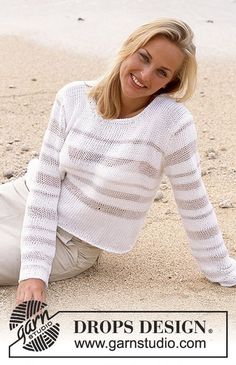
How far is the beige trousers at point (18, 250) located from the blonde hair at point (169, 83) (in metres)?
0.57

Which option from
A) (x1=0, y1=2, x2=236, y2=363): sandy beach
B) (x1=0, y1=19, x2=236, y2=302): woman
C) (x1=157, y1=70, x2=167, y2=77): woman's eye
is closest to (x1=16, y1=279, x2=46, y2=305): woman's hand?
(x1=0, y1=19, x2=236, y2=302): woman

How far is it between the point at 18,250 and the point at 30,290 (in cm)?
26

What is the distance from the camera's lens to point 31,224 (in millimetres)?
3508

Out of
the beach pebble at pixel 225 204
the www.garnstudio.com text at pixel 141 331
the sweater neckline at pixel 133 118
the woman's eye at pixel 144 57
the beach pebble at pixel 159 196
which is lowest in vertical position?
the www.garnstudio.com text at pixel 141 331

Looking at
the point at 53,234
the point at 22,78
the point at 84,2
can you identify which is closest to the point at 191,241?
the point at 53,234

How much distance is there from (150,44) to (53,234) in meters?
0.87

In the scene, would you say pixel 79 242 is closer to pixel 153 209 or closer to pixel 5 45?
pixel 153 209

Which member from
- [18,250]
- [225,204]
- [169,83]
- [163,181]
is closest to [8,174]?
[163,181]

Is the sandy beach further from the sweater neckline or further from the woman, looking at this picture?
the sweater neckline

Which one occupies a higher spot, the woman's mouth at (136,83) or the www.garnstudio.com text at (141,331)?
the woman's mouth at (136,83)

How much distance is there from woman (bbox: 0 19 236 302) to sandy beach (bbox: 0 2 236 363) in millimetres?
130

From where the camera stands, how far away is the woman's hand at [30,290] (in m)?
3.35

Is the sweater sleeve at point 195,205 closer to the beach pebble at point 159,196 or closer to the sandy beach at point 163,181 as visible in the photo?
the sandy beach at point 163,181

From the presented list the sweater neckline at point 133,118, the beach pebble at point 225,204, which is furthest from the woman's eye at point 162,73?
the beach pebble at point 225,204
